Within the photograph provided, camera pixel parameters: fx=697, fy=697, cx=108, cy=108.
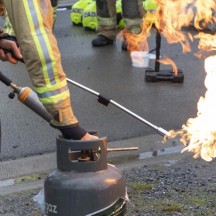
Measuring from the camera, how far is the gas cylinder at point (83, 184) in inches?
119

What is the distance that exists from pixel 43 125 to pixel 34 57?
10.2 feet

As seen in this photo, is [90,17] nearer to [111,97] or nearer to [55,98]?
[111,97]

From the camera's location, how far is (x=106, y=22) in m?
9.03

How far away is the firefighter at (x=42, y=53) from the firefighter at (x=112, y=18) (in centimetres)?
536

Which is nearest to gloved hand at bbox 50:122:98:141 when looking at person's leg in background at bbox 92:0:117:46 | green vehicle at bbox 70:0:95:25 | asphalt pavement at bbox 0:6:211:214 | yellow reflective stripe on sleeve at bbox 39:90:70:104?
yellow reflective stripe on sleeve at bbox 39:90:70:104

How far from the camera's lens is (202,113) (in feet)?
12.3

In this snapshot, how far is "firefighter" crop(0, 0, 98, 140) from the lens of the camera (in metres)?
2.85

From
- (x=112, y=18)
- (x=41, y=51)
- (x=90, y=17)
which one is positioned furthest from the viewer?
(x=90, y=17)

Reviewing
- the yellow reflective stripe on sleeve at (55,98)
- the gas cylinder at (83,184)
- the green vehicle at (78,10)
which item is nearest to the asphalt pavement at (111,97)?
the green vehicle at (78,10)

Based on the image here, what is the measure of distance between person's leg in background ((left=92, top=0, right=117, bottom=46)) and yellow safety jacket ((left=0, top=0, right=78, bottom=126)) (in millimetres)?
6070

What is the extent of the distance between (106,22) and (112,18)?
10cm

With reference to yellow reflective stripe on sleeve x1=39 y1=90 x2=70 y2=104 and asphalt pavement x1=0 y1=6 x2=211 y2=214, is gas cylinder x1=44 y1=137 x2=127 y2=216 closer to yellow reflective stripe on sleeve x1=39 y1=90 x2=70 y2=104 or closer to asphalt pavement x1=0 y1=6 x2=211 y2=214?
yellow reflective stripe on sleeve x1=39 y1=90 x2=70 y2=104

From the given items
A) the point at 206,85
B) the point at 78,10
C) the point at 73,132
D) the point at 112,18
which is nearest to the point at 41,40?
the point at 73,132

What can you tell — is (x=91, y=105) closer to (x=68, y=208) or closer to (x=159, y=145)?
(x=159, y=145)
